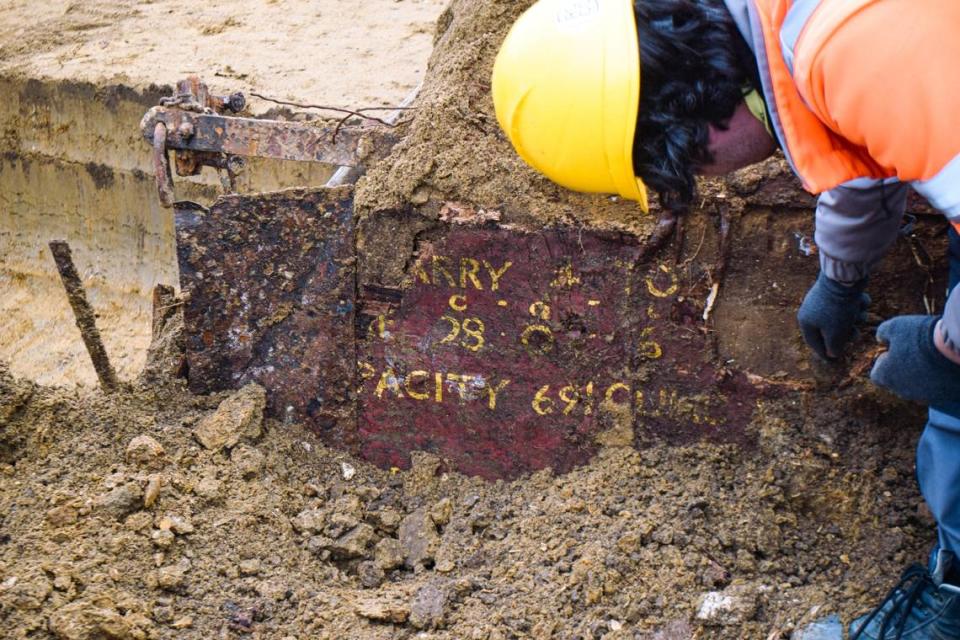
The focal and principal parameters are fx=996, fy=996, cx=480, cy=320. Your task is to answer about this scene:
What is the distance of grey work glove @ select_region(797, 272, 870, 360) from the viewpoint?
249cm

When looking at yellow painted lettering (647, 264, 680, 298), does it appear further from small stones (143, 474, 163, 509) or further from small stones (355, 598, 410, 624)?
small stones (143, 474, 163, 509)

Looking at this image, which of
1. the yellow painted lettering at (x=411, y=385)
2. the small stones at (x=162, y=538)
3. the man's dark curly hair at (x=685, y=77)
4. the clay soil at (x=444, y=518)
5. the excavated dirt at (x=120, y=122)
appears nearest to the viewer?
the man's dark curly hair at (x=685, y=77)

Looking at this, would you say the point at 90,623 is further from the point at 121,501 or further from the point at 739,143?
the point at 739,143


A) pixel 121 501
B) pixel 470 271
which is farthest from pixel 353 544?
pixel 470 271

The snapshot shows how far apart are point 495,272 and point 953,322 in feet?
4.29

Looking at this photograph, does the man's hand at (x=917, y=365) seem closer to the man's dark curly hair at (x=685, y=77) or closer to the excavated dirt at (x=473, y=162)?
the man's dark curly hair at (x=685, y=77)

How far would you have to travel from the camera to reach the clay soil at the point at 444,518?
99.4 inches

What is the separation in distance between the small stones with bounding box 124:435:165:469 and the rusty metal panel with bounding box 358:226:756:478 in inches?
24.6

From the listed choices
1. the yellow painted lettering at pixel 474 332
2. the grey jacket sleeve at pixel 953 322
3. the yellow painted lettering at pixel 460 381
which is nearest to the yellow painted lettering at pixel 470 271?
the yellow painted lettering at pixel 474 332

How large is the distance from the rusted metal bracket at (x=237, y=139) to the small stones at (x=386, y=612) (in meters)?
1.29

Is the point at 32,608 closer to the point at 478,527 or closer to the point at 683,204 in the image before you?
the point at 478,527

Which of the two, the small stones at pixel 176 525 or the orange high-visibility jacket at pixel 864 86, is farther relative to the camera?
the small stones at pixel 176 525

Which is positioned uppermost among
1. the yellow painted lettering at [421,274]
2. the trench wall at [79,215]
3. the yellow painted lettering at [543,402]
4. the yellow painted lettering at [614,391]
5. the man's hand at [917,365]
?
the man's hand at [917,365]

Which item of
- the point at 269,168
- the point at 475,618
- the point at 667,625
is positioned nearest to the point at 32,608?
the point at 475,618
